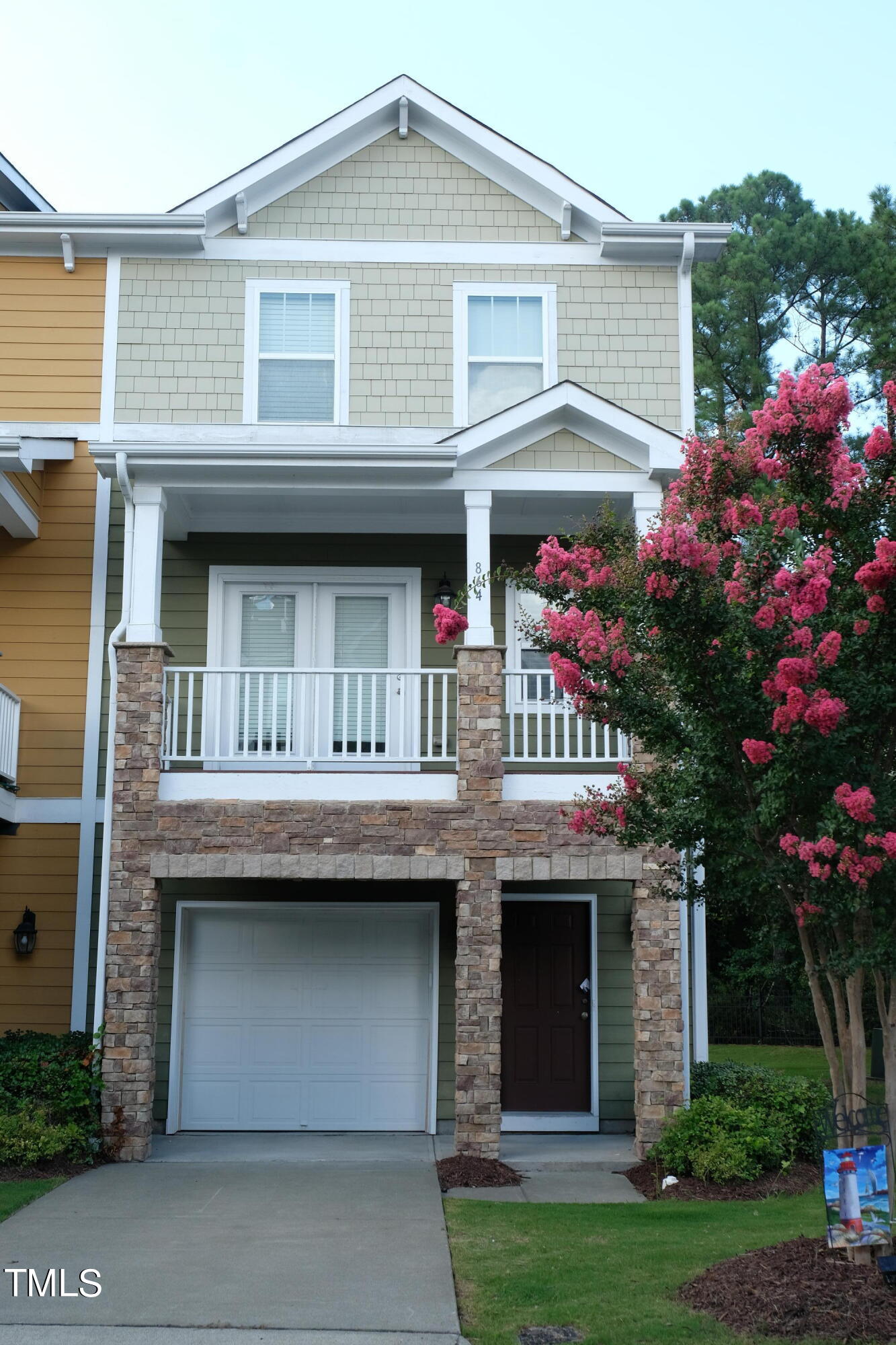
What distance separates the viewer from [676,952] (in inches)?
428

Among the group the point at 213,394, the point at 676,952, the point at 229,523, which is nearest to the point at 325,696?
the point at 229,523

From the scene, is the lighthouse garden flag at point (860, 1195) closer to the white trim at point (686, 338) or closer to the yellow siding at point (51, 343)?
the white trim at point (686, 338)

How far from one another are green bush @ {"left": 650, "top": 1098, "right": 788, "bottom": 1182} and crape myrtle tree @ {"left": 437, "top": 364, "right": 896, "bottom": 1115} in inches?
113

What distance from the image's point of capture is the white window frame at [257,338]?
12875 millimetres

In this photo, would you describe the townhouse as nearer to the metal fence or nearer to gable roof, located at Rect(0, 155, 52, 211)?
gable roof, located at Rect(0, 155, 52, 211)

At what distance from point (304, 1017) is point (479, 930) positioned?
255cm

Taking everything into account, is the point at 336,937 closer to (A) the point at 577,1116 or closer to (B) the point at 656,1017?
(A) the point at 577,1116

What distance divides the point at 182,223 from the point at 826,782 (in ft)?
30.2

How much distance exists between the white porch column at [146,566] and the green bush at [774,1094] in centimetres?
606

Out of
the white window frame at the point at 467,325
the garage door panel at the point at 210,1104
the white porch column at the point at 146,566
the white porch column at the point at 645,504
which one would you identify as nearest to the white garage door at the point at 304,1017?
the garage door panel at the point at 210,1104

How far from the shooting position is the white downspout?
11.2 m

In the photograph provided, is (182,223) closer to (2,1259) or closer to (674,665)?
(674,665)

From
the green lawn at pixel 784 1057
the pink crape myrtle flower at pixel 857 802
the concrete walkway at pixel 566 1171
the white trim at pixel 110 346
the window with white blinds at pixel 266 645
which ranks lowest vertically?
the green lawn at pixel 784 1057

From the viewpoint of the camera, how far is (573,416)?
11633 millimetres
